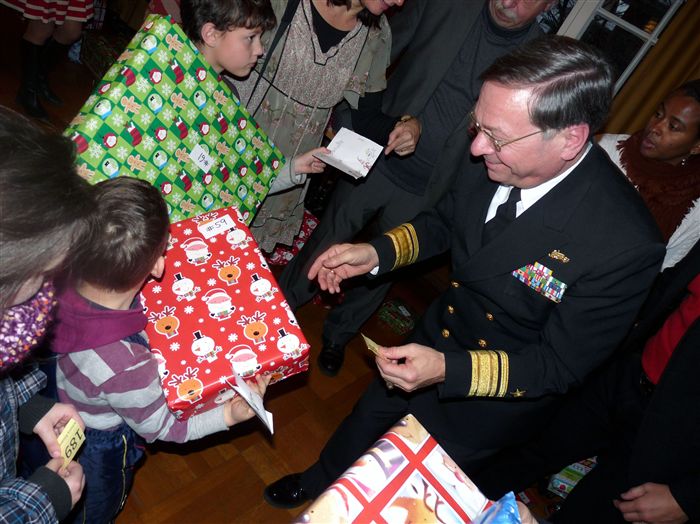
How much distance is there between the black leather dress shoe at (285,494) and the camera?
89.4 inches

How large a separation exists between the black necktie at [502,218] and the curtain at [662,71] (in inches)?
116

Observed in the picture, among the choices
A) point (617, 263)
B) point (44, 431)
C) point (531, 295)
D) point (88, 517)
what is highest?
point (617, 263)

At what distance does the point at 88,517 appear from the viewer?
5.31ft

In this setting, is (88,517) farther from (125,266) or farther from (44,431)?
(125,266)

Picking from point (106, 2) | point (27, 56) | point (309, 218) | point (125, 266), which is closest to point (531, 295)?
point (125, 266)

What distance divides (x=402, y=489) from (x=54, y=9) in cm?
377

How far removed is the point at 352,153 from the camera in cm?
229

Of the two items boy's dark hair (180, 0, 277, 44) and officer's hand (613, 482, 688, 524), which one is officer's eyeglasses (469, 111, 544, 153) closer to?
boy's dark hair (180, 0, 277, 44)

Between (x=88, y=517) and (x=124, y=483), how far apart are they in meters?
0.15

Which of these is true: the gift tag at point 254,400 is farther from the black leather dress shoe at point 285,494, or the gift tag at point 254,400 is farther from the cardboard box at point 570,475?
the cardboard box at point 570,475

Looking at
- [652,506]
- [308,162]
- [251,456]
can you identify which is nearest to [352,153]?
[308,162]

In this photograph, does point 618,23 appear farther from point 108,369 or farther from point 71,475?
point 71,475

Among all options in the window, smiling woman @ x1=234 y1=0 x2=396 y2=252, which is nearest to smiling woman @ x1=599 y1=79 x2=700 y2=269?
smiling woman @ x1=234 y1=0 x2=396 y2=252

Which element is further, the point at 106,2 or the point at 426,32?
the point at 106,2
